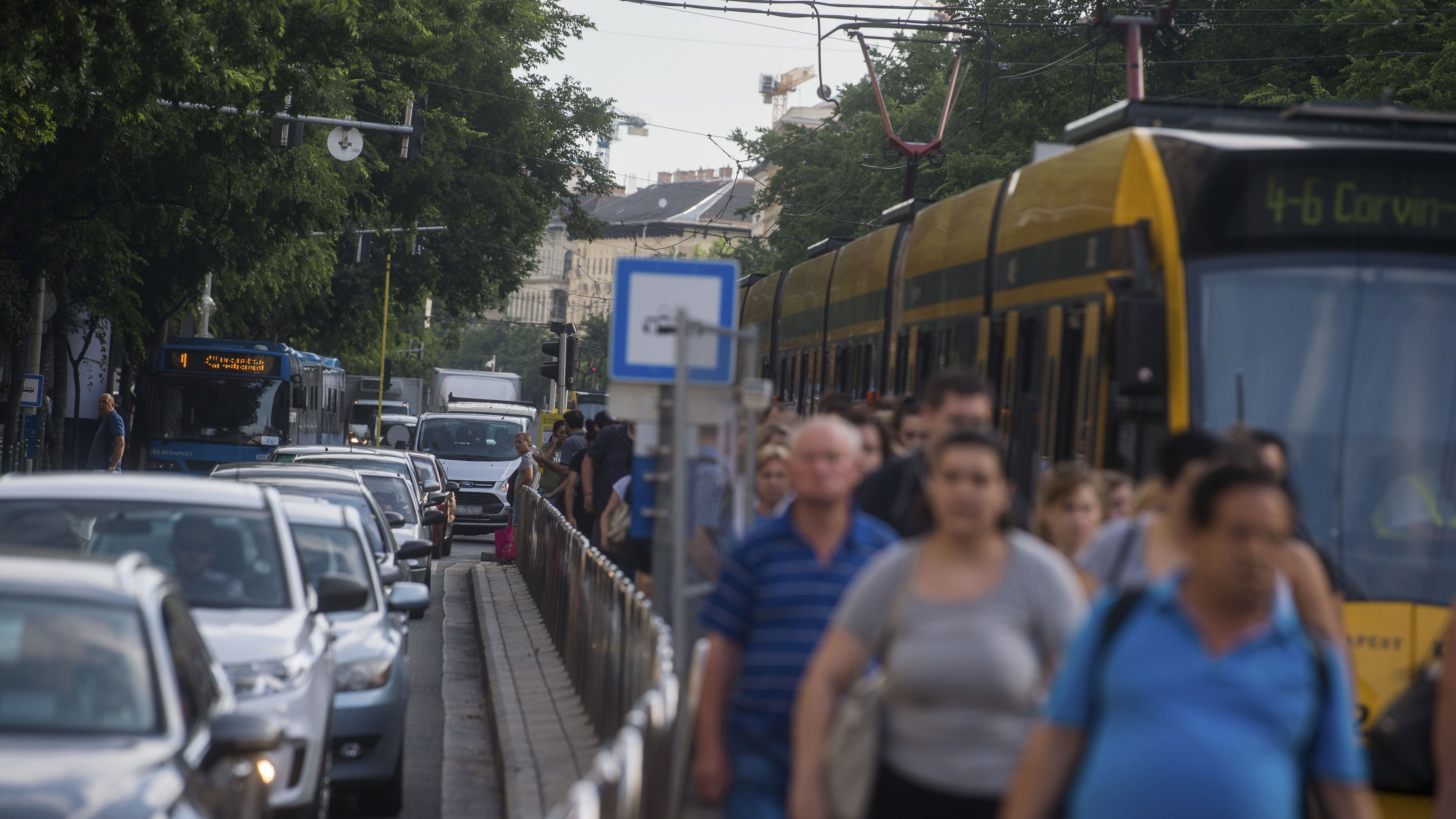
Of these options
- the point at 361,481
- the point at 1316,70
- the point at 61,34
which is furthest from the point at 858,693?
the point at 1316,70

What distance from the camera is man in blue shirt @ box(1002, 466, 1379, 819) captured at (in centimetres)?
369

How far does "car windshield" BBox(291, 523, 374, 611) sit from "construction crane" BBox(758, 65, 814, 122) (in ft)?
499

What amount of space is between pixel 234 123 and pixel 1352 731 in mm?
21384

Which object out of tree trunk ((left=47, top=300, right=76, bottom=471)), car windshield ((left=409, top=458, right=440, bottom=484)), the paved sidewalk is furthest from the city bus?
the paved sidewalk

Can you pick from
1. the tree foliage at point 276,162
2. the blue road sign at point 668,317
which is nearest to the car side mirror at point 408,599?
the blue road sign at point 668,317

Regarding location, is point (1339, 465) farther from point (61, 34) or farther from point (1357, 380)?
point (61, 34)

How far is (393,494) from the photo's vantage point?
21.1 meters

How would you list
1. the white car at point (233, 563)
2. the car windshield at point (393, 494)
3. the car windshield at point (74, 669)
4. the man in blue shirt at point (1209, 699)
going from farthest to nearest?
the car windshield at point (393, 494)
the white car at point (233, 563)
the car windshield at point (74, 669)
the man in blue shirt at point (1209, 699)

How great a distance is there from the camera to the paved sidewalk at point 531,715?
31.0ft

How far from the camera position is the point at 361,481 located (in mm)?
15453

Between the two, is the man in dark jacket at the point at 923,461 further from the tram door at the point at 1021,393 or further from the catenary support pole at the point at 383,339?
the catenary support pole at the point at 383,339

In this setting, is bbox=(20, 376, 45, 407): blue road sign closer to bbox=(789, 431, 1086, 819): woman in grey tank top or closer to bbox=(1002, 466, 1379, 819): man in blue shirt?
bbox=(789, 431, 1086, 819): woman in grey tank top

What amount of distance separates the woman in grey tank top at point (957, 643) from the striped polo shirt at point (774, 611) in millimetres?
659

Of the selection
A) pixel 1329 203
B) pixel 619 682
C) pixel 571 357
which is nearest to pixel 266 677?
pixel 619 682
